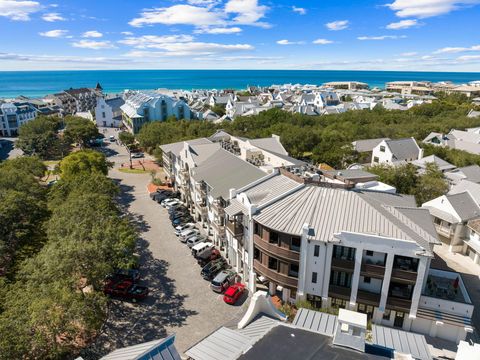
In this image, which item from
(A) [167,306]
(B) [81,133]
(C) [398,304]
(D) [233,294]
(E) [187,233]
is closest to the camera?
(C) [398,304]

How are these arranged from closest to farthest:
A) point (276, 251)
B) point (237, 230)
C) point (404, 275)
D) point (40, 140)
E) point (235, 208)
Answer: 1. point (404, 275)
2. point (276, 251)
3. point (235, 208)
4. point (237, 230)
5. point (40, 140)

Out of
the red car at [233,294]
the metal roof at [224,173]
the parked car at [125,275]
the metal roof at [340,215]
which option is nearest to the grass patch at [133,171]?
the metal roof at [224,173]

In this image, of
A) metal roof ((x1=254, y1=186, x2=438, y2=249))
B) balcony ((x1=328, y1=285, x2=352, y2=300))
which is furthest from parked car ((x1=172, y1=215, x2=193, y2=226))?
balcony ((x1=328, y1=285, x2=352, y2=300))

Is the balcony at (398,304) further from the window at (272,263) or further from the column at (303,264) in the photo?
the window at (272,263)

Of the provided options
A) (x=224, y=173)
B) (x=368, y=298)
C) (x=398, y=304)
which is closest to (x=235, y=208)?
(x=224, y=173)

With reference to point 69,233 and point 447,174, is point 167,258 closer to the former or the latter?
point 69,233

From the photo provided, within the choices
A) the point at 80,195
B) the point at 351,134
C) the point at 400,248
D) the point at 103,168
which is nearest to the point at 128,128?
the point at 103,168

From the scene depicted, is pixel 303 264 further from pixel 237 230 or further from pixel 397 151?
pixel 397 151
